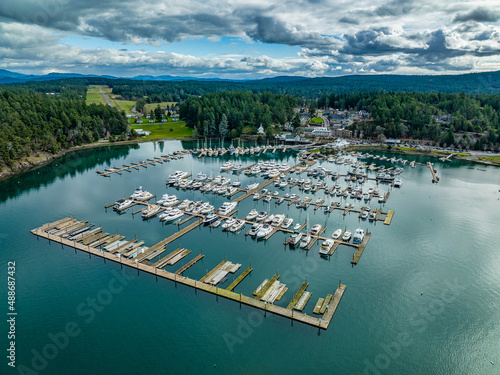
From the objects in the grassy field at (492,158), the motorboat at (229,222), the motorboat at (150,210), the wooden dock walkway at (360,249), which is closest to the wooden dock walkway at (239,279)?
the motorboat at (229,222)

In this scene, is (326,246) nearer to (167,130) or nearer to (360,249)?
(360,249)

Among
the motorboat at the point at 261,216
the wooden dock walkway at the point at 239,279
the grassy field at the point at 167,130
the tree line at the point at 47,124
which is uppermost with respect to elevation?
the tree line at the point at 47,124

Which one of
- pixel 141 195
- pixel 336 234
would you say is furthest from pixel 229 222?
pixel 141 195

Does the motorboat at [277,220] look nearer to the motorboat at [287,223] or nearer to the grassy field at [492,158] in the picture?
the motorboat at [287,223]

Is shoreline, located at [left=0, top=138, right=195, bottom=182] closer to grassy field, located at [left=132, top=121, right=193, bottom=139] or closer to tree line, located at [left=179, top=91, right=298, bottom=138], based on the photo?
grassy field, located at [left=132, top=121, right=193, bottom=139]

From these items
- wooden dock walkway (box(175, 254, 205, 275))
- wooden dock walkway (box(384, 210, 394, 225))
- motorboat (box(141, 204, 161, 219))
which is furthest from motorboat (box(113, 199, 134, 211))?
wooden dock walkway (box(384, 210, 394, 225))

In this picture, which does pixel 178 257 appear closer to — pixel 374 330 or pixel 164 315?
pixel 164 315
